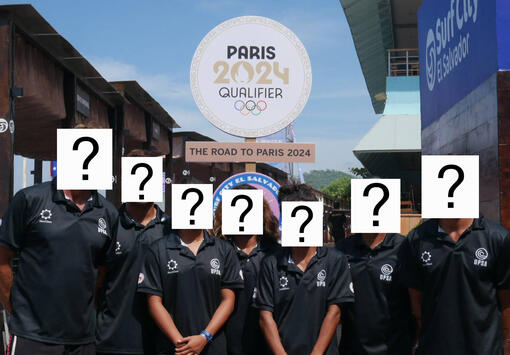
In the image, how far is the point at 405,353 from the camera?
4266mm

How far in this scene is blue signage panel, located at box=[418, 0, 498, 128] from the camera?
18.5 ft

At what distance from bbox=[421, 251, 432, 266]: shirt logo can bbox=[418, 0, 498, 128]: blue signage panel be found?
2095 millimetres

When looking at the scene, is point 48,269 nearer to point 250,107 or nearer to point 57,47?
point 250,107

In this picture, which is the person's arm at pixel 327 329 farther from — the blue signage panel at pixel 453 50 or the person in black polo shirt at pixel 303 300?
the blue signage panel at pixel 453 50

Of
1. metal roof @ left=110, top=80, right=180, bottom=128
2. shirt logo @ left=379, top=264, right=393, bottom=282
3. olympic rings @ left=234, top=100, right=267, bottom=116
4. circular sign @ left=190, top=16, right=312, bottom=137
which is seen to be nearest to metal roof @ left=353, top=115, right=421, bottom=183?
metal roof @ left=110, top=80, right=180, bottom=128

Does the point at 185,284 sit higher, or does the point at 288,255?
the point at 288,255

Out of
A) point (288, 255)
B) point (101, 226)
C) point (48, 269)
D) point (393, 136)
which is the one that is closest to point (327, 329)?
point (288, 255)

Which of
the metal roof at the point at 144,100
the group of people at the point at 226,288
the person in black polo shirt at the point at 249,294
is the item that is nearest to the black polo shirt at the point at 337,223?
the metal roof at the point at 144,100

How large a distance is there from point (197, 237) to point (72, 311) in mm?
957

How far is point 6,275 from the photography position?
154 inches

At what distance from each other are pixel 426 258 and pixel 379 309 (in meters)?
0.53

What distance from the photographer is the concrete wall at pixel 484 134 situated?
17.5 feet

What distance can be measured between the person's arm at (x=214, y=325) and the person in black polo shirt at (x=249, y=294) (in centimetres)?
17

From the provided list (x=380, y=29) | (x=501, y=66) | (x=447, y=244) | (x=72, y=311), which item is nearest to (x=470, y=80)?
(x=501, y=66)
